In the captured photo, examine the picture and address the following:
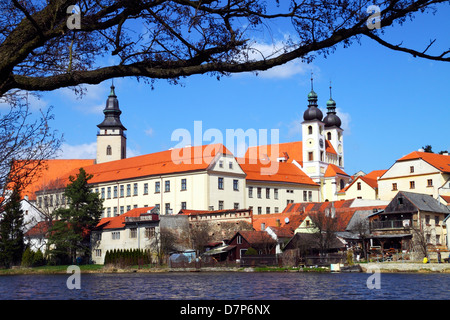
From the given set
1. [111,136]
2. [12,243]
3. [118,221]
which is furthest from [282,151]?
[12,243]

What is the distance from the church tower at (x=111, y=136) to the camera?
94.1 meters

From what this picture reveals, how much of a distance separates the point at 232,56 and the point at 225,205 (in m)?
62.3

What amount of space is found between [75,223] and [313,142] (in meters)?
45.7

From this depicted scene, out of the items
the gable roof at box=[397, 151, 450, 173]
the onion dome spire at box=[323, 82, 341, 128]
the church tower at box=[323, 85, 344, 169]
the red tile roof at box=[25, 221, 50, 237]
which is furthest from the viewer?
the onion dome spire at box=[323, 82, 341, 128]

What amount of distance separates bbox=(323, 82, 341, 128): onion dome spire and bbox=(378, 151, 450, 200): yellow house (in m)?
35.8

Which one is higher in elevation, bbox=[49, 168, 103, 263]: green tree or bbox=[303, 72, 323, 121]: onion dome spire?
bbox=[303, 72, 323, 121]: onion dome spire

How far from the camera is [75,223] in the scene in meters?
61.1

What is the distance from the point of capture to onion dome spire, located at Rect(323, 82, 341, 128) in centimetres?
10469

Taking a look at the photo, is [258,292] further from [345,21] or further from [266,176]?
[266,176]

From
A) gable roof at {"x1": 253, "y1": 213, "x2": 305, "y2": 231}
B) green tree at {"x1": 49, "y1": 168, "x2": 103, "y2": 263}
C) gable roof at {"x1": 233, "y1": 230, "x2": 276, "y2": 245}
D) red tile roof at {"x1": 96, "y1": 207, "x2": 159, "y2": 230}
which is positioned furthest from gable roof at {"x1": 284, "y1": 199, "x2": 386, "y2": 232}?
green tree at {"x1": 49, "y1": 168, "x2": 103, "y2": 263}

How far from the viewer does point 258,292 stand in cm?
2525

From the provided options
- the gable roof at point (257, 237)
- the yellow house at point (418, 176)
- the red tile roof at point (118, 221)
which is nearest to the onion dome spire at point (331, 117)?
the yellow house at point (418, 176)

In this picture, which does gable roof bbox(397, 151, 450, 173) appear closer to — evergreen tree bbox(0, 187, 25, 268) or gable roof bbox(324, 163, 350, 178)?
gable roof bbox(324, 163, 350, 178)
